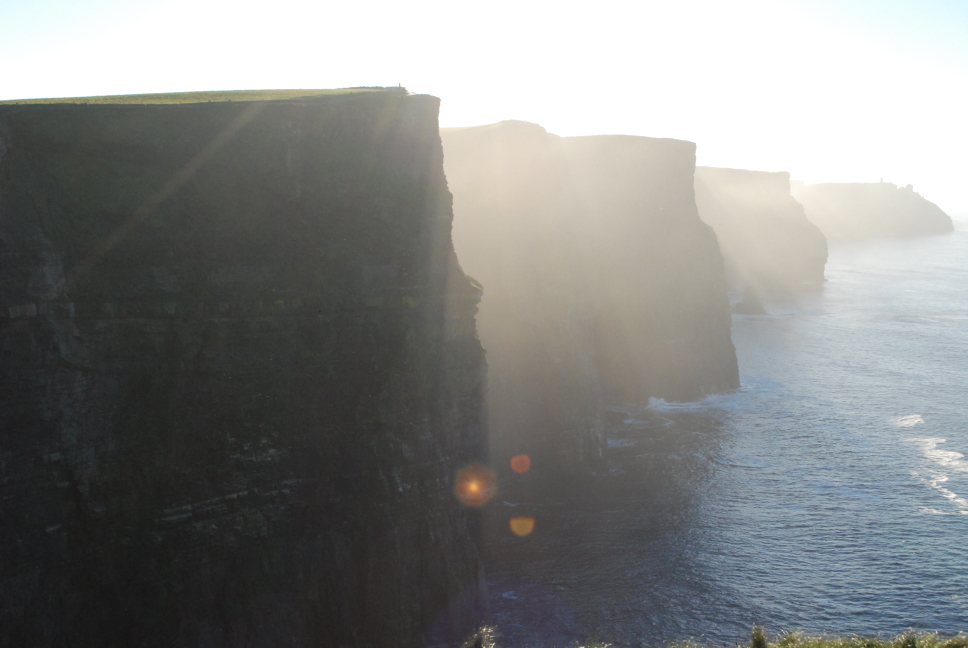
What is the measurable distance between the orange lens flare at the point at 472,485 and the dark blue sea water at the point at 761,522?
387 cm

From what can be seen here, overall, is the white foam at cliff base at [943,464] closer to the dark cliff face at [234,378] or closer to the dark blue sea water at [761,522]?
the dark blue sea water at [761,522]

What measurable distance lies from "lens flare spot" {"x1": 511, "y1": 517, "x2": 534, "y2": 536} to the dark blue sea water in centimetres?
43

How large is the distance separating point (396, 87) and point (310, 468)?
15289 mm

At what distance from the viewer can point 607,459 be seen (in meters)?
43.5

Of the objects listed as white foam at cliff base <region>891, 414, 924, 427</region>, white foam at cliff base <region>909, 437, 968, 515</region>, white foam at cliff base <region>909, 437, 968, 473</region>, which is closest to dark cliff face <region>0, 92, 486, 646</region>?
white foam at cliff base <region>909, 437, 968, 515</region>

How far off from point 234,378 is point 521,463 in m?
23.2

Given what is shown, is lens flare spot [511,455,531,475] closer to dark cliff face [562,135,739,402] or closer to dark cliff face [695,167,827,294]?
dark cliff face [562,135,739,402]

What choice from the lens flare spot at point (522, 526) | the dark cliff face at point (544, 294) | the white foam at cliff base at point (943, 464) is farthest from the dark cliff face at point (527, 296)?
the white foam at cliff base at point (943, 464)

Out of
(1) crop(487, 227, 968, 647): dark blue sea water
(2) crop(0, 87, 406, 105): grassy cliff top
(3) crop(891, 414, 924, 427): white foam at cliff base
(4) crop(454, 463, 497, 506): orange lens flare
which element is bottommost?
(1) crop(487, 227, 968, 647): dark blue sea water

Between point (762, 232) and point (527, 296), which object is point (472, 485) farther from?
point (762, 232)

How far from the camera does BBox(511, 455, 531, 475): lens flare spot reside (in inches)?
1658

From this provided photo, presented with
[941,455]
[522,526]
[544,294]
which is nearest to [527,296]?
[544,294]

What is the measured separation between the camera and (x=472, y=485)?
92.8ft

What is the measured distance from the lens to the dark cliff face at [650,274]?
186ft
